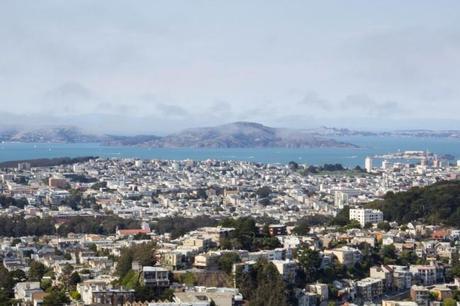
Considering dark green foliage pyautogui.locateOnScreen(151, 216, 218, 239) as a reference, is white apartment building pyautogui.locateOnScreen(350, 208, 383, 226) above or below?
above

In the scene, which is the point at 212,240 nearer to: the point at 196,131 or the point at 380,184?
the point at 380,184

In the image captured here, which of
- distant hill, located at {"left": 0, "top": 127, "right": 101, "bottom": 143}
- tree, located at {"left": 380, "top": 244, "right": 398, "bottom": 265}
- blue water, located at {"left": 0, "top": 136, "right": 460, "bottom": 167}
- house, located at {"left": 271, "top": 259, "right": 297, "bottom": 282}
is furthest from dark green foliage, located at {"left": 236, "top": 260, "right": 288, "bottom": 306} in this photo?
distant hill, located at {"left": 0, "top": 127, "right": 101, "bottom": 143}

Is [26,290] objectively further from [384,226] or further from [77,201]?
[77,201]

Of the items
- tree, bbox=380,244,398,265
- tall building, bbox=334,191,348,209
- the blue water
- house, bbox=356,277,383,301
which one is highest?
the blue water

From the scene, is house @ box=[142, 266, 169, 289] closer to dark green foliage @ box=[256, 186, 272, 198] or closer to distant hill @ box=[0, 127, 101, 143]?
dark green foliage @ box=[256, 186, 272, 198]

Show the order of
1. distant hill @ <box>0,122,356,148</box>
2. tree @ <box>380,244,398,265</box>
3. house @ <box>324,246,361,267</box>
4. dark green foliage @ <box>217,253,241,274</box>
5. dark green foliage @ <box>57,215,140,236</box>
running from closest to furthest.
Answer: dark green foliage @ <box>217,253,241,274</box> → house @ <box>324,246,361,267</box> → tree @ <box>380,244,398,265</box> → dark green foliage @ <box>57,215,140,236</box> → distant hill @ <box>0,122,356,148</box>

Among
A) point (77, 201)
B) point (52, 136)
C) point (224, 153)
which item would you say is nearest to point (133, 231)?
point (77, 201)

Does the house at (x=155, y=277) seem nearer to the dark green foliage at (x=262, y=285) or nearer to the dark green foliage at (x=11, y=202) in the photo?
the dark green foliage at (x=262, y=285)
